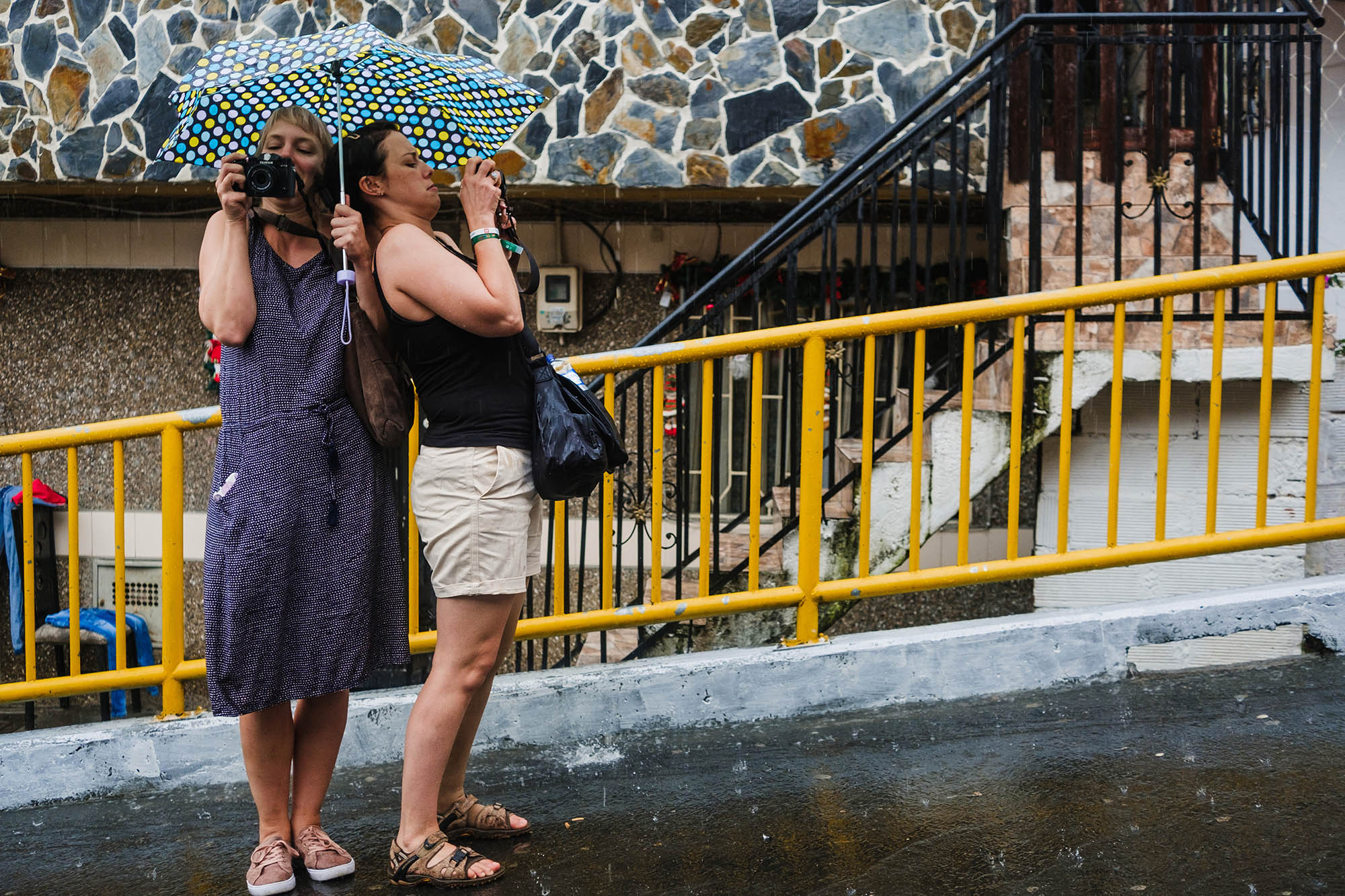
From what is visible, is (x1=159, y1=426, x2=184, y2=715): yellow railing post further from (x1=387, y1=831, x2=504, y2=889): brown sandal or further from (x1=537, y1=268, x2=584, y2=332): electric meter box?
(x1=537, y1=268, x2=584, y2=332): electric meter box

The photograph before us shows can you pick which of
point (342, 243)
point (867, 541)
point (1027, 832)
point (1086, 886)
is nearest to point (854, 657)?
point (867, 541)

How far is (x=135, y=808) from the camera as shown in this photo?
3.59 metres

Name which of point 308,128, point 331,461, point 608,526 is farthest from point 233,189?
point 608,526

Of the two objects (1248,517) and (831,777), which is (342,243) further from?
(1248,517)

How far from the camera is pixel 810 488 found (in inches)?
157

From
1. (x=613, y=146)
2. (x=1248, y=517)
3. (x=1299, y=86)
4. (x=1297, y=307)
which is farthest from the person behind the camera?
(x=613, y=146)

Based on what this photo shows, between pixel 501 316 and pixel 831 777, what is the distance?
1.74 m

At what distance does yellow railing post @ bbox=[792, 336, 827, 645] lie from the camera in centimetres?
391

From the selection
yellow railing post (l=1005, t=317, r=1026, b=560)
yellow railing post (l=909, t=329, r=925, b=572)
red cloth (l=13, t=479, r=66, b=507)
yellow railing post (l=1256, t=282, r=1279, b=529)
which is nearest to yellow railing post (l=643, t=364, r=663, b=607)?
yellow railing post (l=909, t=329, r=925, b=572)

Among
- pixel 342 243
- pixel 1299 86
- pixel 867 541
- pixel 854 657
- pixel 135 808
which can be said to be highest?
pixel 1299 86

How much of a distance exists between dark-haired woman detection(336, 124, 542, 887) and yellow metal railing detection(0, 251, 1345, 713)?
3.09ft

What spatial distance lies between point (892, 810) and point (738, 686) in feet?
2.81

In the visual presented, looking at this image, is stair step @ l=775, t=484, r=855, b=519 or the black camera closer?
the black camera

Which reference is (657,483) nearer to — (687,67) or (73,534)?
(73,534)
